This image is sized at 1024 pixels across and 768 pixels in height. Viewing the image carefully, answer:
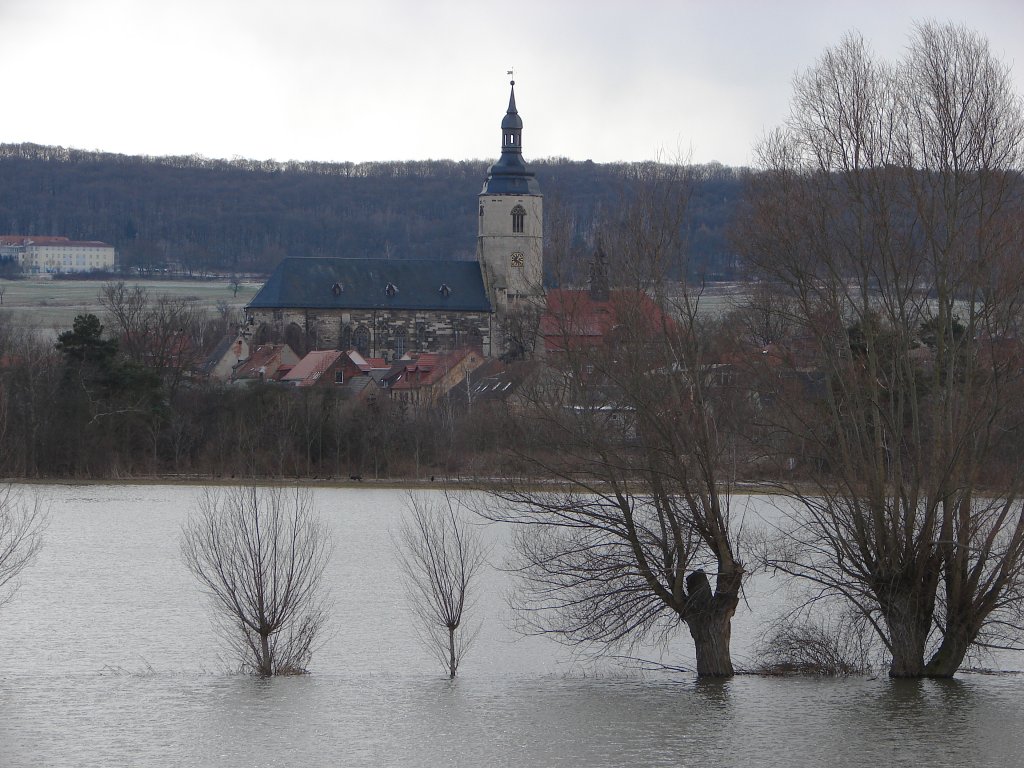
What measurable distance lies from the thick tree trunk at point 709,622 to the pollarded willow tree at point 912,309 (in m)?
0.95

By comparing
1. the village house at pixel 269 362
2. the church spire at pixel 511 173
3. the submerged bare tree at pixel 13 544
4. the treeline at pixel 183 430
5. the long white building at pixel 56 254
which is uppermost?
the long white building at pixel 56 254

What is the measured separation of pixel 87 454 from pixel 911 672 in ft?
126

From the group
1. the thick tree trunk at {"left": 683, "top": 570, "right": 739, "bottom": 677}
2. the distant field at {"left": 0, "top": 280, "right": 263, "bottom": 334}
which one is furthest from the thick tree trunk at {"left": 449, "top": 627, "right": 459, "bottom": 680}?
the distant field at {"left": 0, "top": 280, "right": 263, "bottom": 334}

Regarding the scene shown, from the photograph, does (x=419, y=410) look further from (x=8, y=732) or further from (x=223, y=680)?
(x=8, y=732)

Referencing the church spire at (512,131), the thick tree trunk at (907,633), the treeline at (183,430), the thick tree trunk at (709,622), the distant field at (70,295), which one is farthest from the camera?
the distant field at (70,295)

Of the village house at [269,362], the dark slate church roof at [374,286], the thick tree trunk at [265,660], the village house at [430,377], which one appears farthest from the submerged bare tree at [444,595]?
the dark slate church roof at [374,286]

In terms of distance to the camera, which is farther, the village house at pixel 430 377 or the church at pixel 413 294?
the church at pixel 413 294

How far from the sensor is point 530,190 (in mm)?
99625

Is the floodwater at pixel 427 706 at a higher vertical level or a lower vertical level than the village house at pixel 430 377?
lower

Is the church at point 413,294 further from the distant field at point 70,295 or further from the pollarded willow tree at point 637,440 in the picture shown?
the pollarded willow tree at point 637,440

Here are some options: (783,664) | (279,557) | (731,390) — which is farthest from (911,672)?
(279,557)

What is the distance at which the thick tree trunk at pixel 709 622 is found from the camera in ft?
62.2

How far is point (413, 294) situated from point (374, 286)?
2682 mm

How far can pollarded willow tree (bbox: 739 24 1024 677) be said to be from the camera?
61.1ft
